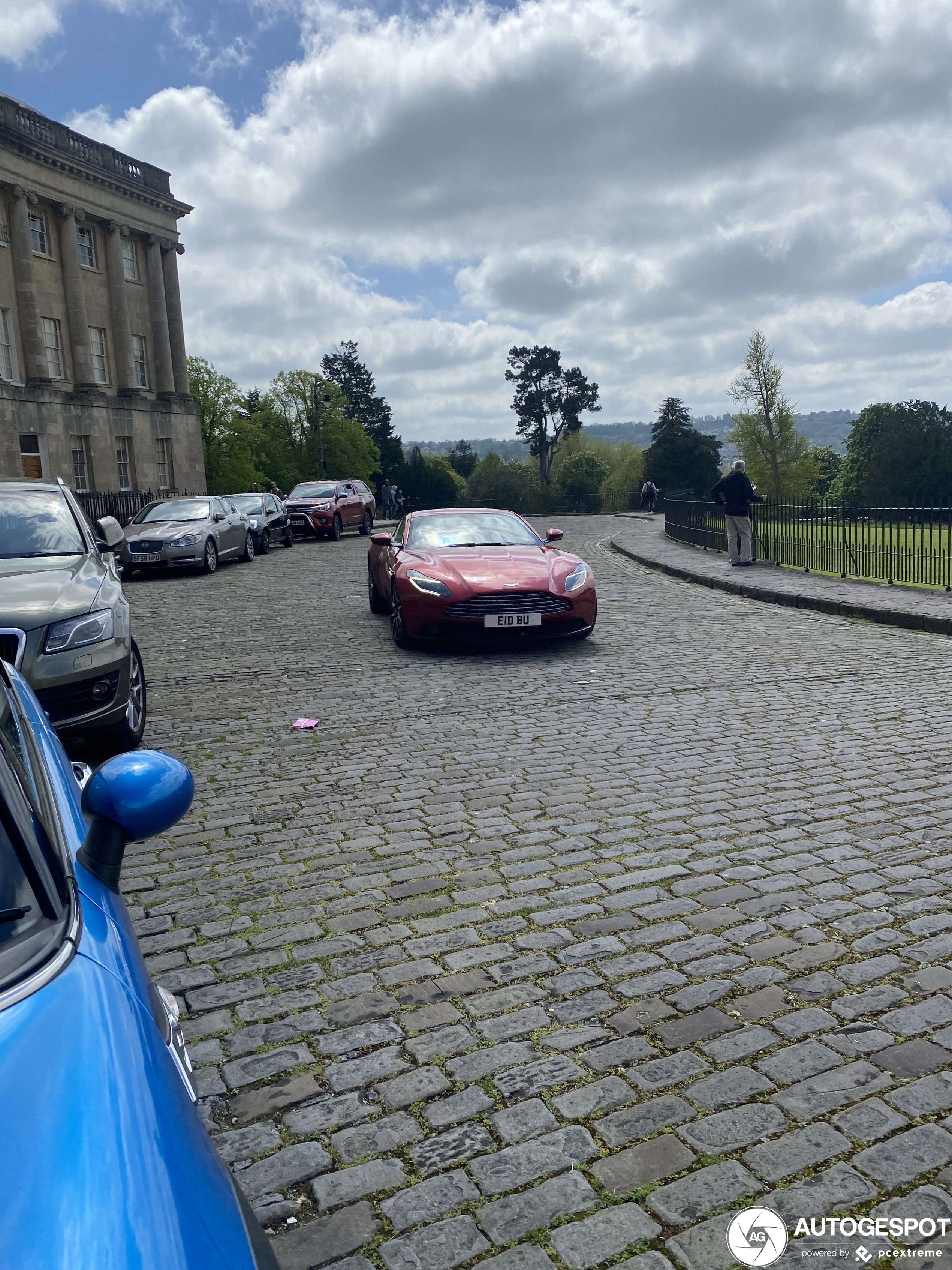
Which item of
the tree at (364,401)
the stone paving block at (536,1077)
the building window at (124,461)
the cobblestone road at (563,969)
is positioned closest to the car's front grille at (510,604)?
the cobblestone road at (563,969)

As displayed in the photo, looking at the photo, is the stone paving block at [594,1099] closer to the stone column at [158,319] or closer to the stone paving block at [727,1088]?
the stone paving block at [727,1088]

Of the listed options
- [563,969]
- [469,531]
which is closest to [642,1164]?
[563,969]

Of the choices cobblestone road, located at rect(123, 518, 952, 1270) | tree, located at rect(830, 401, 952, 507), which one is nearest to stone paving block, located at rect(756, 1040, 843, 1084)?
cobblestone road, located at rect(123, 518, 952, 1270)

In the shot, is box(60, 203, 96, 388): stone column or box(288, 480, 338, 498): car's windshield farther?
box(60, 203, 96, 388): stone column

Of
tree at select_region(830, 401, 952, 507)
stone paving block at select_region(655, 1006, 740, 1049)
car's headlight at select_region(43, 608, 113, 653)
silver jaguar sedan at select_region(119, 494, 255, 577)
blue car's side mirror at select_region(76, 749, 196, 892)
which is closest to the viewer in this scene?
blue car's side mirror at select_region(76, 749, 196, 892)

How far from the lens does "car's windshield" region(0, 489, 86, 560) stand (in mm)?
7949

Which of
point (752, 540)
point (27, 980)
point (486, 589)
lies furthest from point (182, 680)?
point (752, 540)

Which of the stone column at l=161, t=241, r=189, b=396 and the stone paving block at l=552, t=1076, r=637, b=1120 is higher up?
the stone column at l=161, t=241, r=189, b=396

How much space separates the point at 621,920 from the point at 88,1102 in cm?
294

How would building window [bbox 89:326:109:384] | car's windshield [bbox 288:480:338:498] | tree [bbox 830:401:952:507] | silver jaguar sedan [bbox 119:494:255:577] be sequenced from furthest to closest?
tree [bbox 830:401:952:507]
building window [bbox 89:326:109:384]
car's windshield [bbox 288:480:338:498]
silver jaguar sedan [bbox 119:494:255:577]

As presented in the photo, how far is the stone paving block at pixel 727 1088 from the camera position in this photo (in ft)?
9.33

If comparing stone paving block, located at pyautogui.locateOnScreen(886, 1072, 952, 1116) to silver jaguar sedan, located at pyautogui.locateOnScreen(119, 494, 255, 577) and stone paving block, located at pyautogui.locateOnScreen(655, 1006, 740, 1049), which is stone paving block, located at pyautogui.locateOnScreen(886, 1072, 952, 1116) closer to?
stone paving block, located at pyautogui.locateOnScreen(655, 1006, 740, 1049)

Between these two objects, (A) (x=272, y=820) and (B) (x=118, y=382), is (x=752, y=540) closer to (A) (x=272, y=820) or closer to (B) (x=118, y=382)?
(A) (x=272, y=820)

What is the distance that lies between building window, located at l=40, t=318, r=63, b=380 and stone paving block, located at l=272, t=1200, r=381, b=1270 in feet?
151
